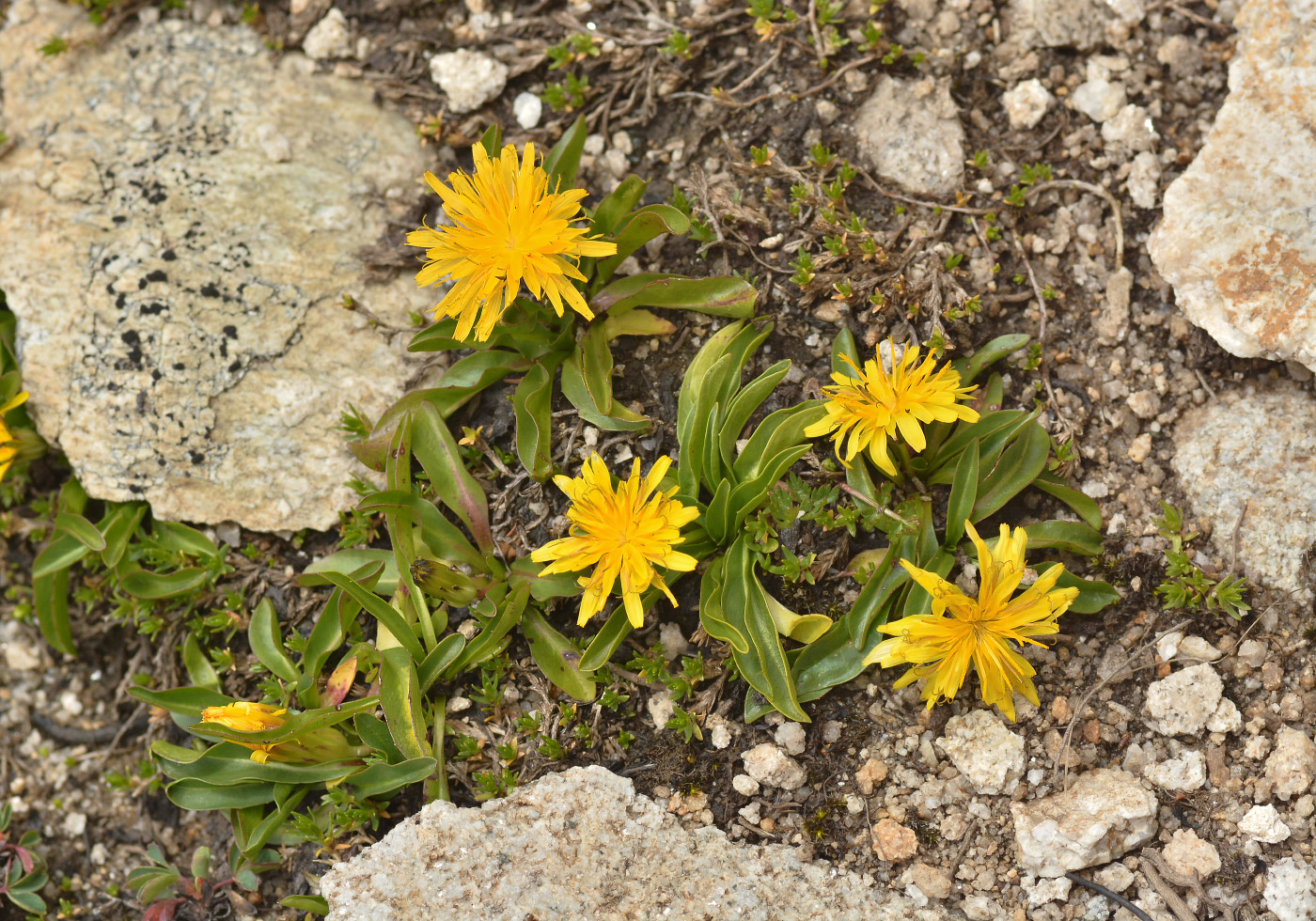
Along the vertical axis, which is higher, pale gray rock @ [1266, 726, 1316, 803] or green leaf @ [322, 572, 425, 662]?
green leaf @ [322, 572, 425, 662]

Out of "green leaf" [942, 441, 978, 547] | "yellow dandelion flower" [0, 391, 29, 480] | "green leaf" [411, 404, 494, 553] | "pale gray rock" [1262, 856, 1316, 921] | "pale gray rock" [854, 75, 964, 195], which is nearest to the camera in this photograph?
"pale gray rock" [1262, 856, 1316, 921]

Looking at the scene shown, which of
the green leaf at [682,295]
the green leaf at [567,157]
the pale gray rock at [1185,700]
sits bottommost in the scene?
the pale gray rock at [1185,700]

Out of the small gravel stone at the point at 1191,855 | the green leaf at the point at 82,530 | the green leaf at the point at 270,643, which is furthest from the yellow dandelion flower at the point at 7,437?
the small gravel stone at the point at 1191,855

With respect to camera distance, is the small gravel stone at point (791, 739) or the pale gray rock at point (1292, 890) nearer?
the pale gray rock at point (1292, 890)

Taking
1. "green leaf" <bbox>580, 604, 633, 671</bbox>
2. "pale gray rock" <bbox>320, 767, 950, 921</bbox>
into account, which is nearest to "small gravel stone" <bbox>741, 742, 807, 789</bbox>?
"pale gray rock" <bbox>320, 767, 950, 921</bbox>

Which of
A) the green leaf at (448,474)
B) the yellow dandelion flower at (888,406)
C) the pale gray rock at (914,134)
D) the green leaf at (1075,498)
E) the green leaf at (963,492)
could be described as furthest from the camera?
the pale gray rock at (914,134)

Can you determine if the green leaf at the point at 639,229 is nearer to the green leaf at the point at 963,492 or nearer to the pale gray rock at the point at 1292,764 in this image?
the green leaf at the point at 963,492

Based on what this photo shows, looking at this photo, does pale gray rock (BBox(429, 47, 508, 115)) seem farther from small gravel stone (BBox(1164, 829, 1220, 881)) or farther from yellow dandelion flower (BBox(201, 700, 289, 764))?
small gravel stone (BBox(1164, 829, 1220, 881))
